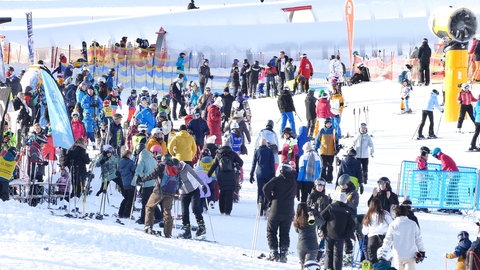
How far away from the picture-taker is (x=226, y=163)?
1580cm

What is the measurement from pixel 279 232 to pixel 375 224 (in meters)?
1.28

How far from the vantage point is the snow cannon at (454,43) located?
2548cm

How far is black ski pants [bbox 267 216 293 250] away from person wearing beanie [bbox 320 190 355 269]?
3.67ft

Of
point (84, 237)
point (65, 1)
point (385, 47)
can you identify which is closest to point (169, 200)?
point (84, 237)

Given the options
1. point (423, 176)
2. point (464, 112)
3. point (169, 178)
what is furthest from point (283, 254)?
point (464, 112)

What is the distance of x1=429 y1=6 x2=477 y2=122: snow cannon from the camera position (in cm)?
2548

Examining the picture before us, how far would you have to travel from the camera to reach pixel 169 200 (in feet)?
45.5

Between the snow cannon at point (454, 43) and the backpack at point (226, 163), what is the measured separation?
35.1 ft

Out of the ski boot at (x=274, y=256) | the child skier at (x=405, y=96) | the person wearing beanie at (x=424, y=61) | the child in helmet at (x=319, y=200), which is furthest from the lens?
the person wearing beanie at (x=424, y=61)

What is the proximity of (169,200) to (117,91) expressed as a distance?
1179 cm

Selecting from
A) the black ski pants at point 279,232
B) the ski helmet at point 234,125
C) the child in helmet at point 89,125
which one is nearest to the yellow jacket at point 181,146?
the ski helmet at point 234,125

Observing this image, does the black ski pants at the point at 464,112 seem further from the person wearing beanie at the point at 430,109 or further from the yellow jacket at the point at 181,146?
the yellow jacket at the point at 181,146

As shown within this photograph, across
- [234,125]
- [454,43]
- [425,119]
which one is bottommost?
[234,125]

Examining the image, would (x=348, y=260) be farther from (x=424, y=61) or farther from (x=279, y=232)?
(x=424, y=61)
